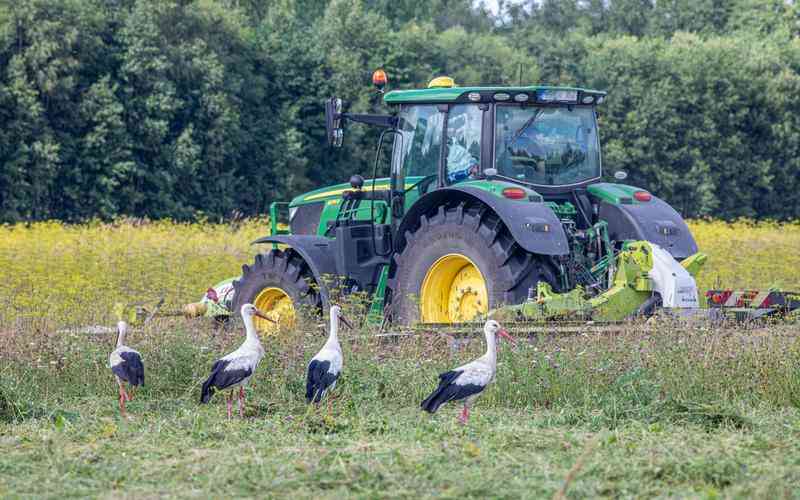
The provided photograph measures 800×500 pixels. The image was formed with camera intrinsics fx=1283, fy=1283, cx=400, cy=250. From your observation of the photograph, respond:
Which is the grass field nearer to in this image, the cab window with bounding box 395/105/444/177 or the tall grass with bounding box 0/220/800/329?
the tall grass with bounding box 0/220/800/329

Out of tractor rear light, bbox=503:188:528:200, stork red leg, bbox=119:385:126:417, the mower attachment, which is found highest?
tractor rear light, bbox=503:188:528:200

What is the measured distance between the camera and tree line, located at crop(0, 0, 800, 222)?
29719 mm

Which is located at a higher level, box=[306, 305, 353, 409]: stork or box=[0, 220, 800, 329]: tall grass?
box=[306, 305, 353, 409]: stork

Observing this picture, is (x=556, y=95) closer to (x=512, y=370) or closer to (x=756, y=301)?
(x=756, y=301)

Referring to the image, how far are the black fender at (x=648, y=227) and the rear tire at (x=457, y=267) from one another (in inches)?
54.3

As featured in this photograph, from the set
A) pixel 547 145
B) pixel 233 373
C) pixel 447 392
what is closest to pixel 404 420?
pixel 447 392

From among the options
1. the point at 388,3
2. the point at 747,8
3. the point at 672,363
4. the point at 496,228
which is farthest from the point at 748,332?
the point at 747,8

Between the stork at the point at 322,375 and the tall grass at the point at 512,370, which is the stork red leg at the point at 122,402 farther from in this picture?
the stork at the point at 322,375

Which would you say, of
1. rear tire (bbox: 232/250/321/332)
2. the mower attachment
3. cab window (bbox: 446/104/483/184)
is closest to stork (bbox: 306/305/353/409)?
rear tire (bbox: 232/250/321/332)

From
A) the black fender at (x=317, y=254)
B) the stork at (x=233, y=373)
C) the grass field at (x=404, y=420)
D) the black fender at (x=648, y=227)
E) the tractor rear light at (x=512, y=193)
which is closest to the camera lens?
the grass field at (x=404, y=420)

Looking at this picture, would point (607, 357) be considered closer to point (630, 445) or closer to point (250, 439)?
point (630, 445)

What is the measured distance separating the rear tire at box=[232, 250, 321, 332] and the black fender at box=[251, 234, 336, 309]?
105 mm

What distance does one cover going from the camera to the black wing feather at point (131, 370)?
8.71 metres

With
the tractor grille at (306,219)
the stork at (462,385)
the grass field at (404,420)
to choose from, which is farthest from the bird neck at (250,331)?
the tractor grille at (306,219)
